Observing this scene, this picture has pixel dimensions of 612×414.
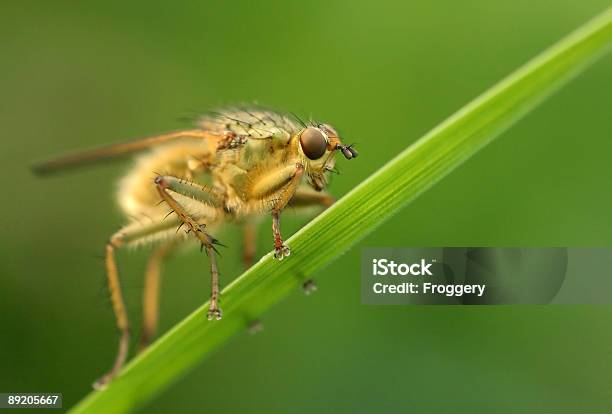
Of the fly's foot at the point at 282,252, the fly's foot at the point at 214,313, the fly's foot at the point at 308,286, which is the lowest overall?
the fly's foot at the point at 214,313

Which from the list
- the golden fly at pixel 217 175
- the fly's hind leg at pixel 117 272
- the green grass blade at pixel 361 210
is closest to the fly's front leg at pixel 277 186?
the golden fly at pixel 217 175

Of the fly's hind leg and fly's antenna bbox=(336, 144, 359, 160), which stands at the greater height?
fly's antenna bbox=(336, 144, 359, 160)

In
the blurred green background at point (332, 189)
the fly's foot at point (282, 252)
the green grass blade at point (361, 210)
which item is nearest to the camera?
the green grass blade at point (361, 210)

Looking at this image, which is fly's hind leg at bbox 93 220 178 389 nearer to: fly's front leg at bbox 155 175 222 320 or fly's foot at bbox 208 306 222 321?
fly's front leg at bbox 155 175 222 320

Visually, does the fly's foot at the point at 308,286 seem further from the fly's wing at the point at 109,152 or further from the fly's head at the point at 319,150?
the fly's wing at the point at 109,152

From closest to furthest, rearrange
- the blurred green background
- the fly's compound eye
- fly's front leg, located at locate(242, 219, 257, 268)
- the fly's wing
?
the fly's compound eye → the fly's wing → the blurred green background → fly's front leg, located at locate(242, 219, 257, 268)

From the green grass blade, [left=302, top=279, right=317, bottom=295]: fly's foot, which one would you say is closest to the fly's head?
[left=302, top=279, right=317, bottom=295]: fly's foot
